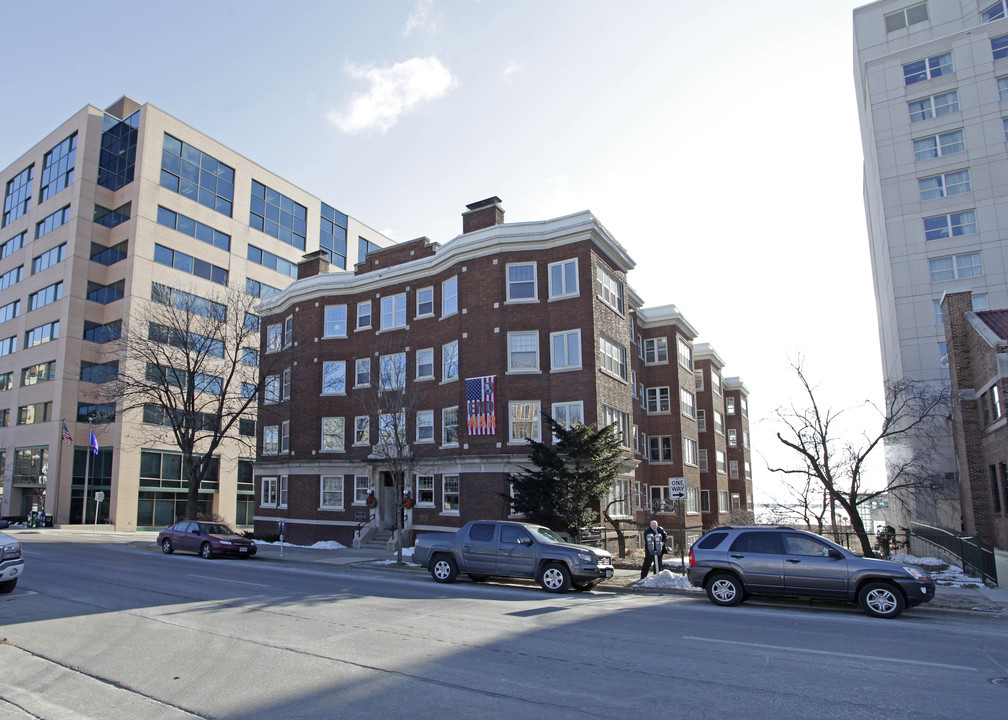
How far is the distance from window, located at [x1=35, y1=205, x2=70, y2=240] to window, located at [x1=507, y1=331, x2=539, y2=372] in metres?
43.2

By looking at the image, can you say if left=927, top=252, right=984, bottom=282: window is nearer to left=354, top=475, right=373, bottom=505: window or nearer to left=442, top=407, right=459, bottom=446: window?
left=442, top=407, right=459, bottom=446: window

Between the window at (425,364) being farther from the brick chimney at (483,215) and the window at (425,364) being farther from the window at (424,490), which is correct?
the brick chimney at (483,215)

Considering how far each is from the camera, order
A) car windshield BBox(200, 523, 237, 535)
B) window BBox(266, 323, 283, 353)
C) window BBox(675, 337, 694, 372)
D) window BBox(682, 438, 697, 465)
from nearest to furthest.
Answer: car windshield BBox(200, 523, 237, 535) < window BBox(682, 438, 697, 465) < window BBox(266, 323, 283, 353) < window BBox(675, 337, 694, 372)

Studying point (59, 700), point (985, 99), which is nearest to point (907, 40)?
point (985, 99)

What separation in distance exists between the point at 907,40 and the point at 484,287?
37.6 meters

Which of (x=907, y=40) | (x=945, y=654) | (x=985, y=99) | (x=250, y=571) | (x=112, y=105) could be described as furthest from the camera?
(x=112, y=105)

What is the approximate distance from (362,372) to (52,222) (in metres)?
38.1

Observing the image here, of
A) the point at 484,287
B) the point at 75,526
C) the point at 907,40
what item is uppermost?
the point at 907,40

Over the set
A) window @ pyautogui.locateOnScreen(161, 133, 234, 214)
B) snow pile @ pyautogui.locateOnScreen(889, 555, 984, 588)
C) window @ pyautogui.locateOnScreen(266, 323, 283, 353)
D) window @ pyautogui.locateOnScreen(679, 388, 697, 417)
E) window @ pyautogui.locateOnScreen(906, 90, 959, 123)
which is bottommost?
snow pile @ pyautogui.locateOnScreen(889, 555, 984, 588)

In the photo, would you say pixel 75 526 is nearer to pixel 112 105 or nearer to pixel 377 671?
pixel 112 105

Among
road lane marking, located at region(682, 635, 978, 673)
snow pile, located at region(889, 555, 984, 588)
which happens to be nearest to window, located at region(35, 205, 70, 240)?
road lane marking, located at region(682, 635, 978, 673)

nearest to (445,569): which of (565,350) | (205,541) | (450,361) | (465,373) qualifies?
(465,373)

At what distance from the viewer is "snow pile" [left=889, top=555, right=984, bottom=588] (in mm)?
17188

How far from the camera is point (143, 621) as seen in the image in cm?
1088
